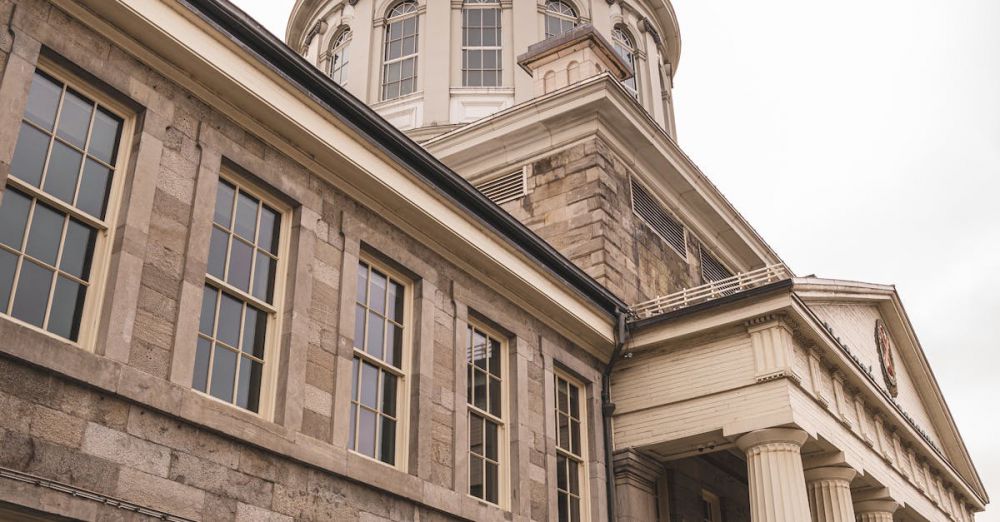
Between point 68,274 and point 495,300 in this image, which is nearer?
point 68,274

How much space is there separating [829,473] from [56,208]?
12203mm

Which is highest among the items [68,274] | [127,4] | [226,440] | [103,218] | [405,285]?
[127,4]

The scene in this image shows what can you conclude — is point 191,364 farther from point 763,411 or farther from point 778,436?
point 778,436

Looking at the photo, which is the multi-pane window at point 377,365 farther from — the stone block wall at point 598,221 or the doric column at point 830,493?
the doric column at point 830,493

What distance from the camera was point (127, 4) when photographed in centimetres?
995

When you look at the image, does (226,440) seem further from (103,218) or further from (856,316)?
(856,316)

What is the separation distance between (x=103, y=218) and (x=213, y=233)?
4.35 feet

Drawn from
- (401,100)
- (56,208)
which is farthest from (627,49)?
(56,208)

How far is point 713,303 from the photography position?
1616 cm

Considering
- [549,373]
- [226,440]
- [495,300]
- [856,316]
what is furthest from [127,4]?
[856,316]

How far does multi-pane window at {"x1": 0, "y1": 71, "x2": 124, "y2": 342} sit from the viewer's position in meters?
8.89

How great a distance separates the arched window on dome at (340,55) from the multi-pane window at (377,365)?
2222 cm

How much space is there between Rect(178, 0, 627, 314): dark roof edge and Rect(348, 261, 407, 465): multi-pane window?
1.53 meters

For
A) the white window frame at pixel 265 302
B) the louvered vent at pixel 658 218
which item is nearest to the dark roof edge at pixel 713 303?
the louvered vent at pixel 658 218
